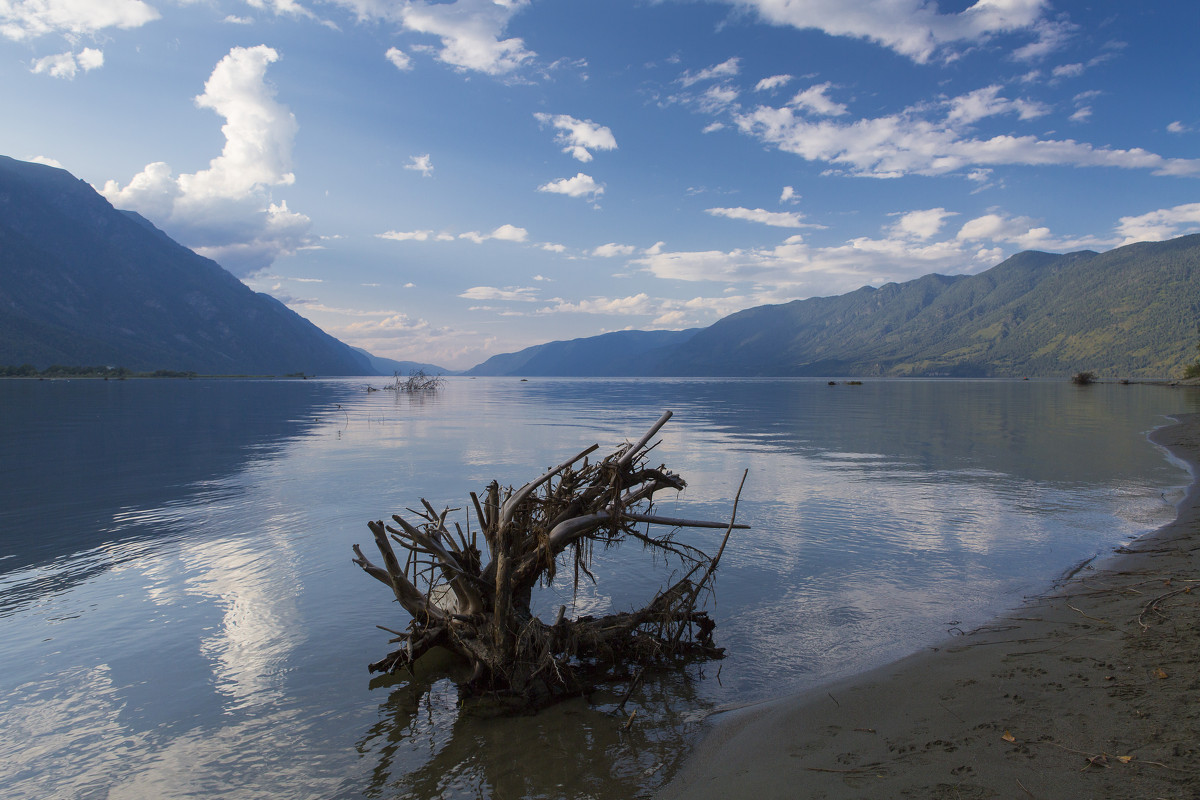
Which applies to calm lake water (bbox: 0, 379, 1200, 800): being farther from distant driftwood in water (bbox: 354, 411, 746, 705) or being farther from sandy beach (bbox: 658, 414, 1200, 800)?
sandy beach (bbox: 658, 414, 1200, 800)

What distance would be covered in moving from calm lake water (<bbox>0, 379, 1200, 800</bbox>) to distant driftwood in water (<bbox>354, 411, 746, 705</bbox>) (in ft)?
1.57

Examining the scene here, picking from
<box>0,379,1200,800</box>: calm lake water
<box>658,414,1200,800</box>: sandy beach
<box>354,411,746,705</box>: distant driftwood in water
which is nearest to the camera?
<box>658,414,1200,800</box>: sandy beach

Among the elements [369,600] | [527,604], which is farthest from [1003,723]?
[369,600]

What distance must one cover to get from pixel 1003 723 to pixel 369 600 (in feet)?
31.8

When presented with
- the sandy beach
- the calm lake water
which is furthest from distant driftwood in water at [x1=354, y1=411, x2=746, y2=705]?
the sandy beach

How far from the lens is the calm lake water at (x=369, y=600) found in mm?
6398

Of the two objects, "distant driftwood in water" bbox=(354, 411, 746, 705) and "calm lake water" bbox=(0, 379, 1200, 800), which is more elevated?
"distant driftwood in water" bbox=(354, 411, 746, 705)

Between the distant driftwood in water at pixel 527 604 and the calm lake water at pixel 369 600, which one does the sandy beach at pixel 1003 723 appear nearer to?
the calm lake water at pixel 369 600

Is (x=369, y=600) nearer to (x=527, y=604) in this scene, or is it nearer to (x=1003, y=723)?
(x=527, y=604)

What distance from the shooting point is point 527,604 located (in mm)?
9273

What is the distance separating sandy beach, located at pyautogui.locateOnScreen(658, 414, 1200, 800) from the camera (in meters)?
4.89

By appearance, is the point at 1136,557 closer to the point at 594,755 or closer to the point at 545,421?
the point at 594,755

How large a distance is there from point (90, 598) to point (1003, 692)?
14.4 meters

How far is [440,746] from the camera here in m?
6.66
